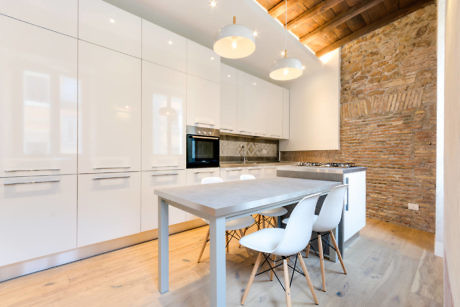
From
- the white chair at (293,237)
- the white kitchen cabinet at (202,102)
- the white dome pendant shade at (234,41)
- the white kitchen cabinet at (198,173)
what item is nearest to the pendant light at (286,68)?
the white dome pendant shade at (234,41)

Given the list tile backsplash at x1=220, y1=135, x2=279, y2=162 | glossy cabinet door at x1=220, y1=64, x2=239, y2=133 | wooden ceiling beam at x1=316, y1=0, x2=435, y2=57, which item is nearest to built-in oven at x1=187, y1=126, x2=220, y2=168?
glossy cabinet door at x1=220, y1=64, x2=239, y2=133

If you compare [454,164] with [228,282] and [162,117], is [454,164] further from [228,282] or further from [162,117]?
[162,117]

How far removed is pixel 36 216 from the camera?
169cm

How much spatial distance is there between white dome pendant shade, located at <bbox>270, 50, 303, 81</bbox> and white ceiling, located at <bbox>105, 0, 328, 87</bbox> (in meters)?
0.69

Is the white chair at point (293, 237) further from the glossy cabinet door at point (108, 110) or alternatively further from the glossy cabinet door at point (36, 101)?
the glossy cabinet door at point (36, 101)

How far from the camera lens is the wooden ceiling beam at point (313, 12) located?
2702 mm

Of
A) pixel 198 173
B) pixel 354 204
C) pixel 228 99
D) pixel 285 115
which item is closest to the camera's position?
pixel 354 204

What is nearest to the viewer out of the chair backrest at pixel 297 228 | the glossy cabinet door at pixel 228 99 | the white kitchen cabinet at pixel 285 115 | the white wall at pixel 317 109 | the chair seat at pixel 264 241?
the chair backrest at pixel 297 228

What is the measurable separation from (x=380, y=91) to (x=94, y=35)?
3999mm

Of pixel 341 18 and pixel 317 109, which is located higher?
pixel 341 18

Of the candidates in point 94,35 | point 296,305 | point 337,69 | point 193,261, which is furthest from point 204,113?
point 337,69

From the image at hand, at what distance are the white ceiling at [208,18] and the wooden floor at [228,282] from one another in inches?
86.7

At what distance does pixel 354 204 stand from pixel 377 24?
3.00m

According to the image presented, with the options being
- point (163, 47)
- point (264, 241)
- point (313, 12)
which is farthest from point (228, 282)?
point (313, 12)
